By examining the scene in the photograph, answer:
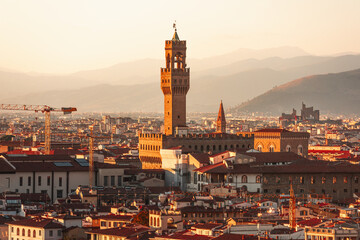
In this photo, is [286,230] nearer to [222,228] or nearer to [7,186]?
[222,228]

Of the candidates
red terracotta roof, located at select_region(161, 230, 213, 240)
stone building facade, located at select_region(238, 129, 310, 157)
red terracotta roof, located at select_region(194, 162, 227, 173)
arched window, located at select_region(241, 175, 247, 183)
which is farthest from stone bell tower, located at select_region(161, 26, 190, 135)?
red terracotta roof, located at select_region(161, 230, 213, 240)

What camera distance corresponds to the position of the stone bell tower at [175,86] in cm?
11312

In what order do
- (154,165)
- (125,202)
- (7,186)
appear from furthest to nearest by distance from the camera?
1. (154,165)
2. (7,186)
3. (125,202)

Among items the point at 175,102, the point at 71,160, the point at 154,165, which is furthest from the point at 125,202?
the point at 175,102

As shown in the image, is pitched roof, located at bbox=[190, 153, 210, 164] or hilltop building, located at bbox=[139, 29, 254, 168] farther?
hilltop building, located at bbox=[139, 29, 254, 168]

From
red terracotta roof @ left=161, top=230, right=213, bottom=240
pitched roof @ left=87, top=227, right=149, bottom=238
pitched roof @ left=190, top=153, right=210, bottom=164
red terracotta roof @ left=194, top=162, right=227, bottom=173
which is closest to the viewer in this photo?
red terracotta roof @ left=161, top=230, right=213, bottom=240

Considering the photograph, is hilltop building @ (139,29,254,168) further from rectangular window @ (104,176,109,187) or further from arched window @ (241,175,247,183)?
arched window @ (241,175,247,183)

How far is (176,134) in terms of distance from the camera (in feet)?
362

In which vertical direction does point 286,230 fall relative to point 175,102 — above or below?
below

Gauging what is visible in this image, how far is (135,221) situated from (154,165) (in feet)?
135

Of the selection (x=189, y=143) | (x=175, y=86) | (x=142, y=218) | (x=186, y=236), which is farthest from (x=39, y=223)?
(x=175, y=86)

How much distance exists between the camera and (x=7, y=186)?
8619 cm

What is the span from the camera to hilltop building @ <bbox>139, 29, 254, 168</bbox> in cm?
10831

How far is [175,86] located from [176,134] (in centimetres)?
550
